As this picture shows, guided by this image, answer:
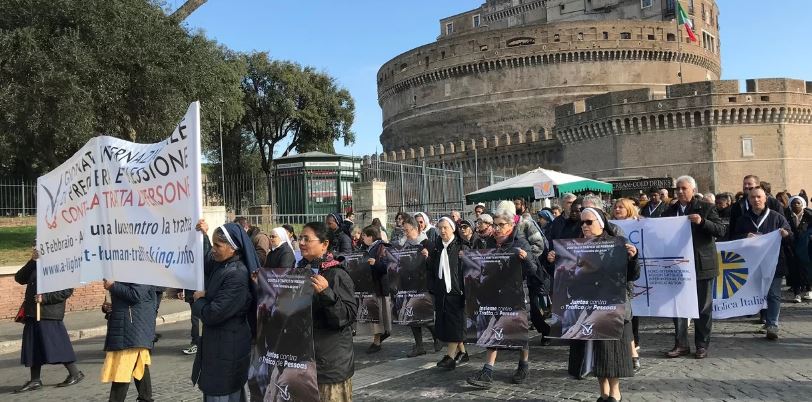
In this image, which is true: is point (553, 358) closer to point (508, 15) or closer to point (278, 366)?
point (278, 366)

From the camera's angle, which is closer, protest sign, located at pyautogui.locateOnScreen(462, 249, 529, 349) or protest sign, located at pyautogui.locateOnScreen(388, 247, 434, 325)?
protest sign, located at pyautogui.locateOnScreen(462, 249, 529, 349)

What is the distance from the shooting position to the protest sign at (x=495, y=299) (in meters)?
6.25

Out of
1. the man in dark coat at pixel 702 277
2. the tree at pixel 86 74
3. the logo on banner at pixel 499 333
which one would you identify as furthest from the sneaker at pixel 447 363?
the tree at pixel 86 74

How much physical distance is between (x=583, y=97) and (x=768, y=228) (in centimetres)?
5485

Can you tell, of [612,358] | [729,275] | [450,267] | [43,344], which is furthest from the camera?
[729,275]

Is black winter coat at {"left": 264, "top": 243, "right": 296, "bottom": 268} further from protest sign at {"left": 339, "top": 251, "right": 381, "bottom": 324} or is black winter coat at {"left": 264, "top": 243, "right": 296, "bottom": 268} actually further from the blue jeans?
→ the blue jeans

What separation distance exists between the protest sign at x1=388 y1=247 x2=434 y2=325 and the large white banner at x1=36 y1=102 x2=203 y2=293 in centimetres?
382

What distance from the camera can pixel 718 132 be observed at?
→ 40594mm

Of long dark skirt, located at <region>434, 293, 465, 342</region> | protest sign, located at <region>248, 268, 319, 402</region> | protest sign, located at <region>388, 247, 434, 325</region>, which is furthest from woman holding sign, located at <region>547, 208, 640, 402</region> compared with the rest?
protest sign, located at <region>388, 247, 434, 325</region>

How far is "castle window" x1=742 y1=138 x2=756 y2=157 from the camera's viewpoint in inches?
1607

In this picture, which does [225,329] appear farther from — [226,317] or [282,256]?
[282,256]

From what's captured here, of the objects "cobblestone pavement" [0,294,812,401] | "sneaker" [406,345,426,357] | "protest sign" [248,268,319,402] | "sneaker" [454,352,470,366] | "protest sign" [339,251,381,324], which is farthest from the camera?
"protest sign" [339,251,381,324]

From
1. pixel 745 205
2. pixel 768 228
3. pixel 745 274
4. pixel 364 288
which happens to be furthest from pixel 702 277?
pixel 364 288

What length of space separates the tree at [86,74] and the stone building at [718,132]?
31.2 m
